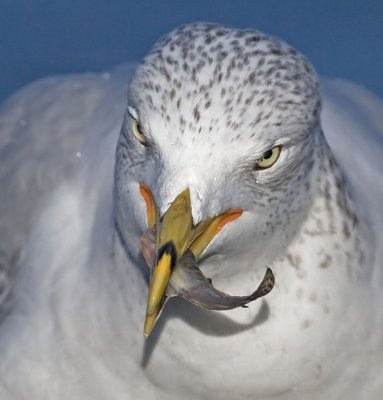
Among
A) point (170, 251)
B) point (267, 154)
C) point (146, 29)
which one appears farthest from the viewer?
point (146, 29)

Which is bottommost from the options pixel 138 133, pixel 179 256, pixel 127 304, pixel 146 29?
pixel 146 29

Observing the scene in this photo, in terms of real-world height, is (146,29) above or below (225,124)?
below

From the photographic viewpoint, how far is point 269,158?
2.60 metres

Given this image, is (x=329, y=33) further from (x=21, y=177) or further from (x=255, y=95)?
(x=255, y=95)

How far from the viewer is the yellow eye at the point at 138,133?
2.63 meters

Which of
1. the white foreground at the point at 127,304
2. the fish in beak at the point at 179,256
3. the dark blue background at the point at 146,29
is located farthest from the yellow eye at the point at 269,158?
the dark blue background at the point at 146,29

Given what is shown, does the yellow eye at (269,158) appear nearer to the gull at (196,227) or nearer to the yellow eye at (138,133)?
the gull at (196,227)

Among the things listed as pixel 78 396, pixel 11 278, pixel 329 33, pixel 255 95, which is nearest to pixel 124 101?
pixel 11 278

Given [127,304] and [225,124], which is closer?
[225,124]

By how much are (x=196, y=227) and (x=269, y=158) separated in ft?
0.77

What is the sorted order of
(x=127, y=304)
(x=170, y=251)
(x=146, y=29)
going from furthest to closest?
(x=146, y=29) < (x=127, y=304) < (x=170, y=251)

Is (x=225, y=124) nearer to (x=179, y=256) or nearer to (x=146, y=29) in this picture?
(x=179, y=256)

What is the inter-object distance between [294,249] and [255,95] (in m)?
0.43

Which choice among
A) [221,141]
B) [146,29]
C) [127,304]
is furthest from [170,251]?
[146,29]
